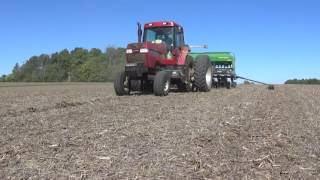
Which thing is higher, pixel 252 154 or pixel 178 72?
pixel 178 72

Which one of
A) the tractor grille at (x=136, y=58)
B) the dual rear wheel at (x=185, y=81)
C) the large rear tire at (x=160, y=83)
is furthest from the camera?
the tractor grille at (x=136, y=58)

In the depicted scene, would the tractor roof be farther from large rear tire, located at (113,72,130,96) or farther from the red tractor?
large rear tire, located at (113,72,130,96)

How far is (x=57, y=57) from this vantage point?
385 feet

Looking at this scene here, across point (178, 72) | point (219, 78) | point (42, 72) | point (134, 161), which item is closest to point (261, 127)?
point (134, 161)

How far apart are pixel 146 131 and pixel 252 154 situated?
2188mm

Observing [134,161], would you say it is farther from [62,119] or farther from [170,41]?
[170,41]

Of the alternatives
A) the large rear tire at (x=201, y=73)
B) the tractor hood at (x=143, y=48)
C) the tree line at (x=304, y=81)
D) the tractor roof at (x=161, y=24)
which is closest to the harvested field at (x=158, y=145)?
the tractor hood at (x=143, y=48)

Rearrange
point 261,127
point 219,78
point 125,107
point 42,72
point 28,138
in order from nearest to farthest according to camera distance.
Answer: point 28,138, point 261,127, point 125,107, point 219,78, point 42,72

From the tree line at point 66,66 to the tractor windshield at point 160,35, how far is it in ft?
232

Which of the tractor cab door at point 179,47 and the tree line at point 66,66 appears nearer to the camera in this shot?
the tractor cab door at point 179,47

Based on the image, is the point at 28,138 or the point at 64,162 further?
the point at 28,138

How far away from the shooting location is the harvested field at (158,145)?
6.32 m

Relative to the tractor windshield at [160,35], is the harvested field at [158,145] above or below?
below

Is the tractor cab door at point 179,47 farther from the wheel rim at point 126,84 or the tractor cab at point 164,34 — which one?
the wheel rim at point 126,84
